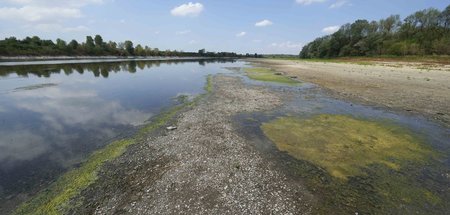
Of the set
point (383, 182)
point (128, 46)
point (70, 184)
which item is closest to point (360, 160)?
point (383, 182)

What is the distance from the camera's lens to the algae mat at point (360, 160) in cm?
898

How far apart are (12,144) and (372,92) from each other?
3788cm

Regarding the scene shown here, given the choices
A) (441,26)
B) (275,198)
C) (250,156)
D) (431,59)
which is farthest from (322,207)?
(441,26)

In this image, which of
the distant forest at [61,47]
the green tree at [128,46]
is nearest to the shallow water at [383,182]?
the distant forest at [61,47]

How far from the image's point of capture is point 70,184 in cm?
1033

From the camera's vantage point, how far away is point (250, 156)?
41.9 ft

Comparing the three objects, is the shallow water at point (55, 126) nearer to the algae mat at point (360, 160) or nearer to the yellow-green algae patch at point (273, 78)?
the algae mat at point (360, 160)

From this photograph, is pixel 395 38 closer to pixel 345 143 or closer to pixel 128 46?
pixel 345 143

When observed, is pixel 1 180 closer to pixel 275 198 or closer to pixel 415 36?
pixel 275 198

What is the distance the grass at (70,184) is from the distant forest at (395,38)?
112 metres

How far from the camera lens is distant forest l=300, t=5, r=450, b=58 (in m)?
94.2

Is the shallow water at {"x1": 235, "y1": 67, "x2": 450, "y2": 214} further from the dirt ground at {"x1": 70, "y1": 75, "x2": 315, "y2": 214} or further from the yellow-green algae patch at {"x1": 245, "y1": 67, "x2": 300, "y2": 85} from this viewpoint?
the yellow-green algae patch at {"x1": 245, "y1": 67, "x2": 300, "y2": 85}

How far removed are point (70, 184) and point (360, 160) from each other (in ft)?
46.7

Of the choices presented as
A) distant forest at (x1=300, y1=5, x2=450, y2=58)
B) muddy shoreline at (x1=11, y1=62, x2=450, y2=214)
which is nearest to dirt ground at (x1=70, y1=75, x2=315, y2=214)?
muddy shoreline at (x1=11, y1=62, x2=450, y2=214)
